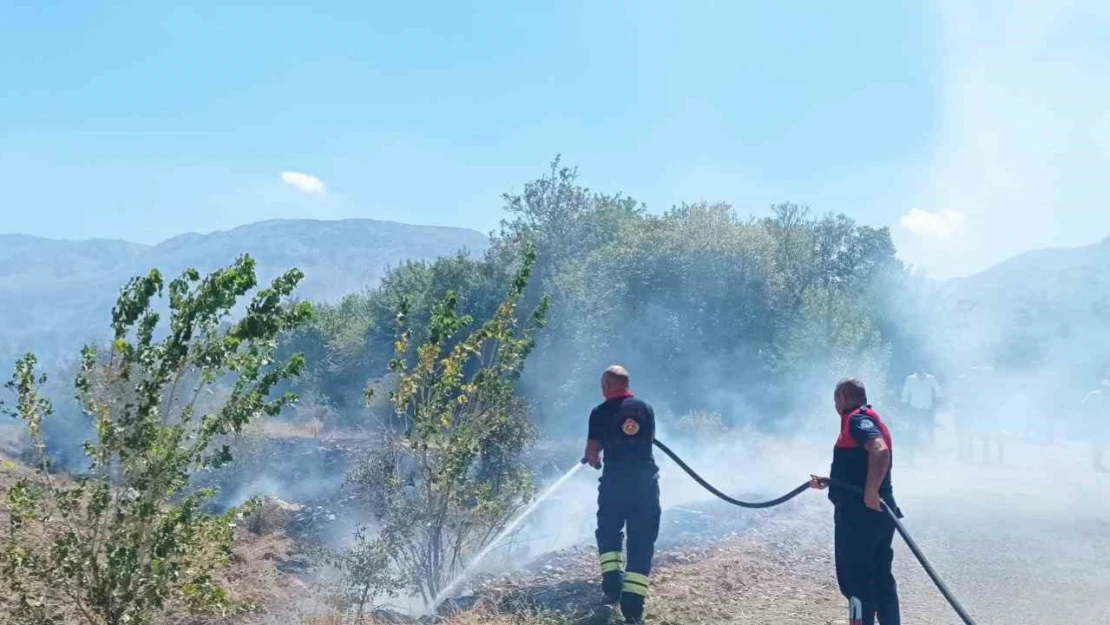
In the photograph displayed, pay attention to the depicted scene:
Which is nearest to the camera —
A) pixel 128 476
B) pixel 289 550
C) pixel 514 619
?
pixel 128 476

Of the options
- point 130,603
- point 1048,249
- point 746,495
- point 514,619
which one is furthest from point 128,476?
point 1048,249

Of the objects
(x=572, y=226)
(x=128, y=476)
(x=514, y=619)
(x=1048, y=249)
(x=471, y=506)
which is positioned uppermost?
(x=1048, y=249)

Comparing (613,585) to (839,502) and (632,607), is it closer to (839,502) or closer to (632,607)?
(632,607)

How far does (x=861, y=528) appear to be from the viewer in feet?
16.1

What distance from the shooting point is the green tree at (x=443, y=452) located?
606 centimetres

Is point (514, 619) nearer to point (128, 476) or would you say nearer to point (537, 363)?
point (128, 476)

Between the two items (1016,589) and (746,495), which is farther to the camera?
(746,495)

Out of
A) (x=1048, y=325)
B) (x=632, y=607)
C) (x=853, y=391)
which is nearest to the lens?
(x=853, y=391)

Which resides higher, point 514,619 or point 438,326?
point 438,326

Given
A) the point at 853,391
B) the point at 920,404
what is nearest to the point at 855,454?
the point at 853,391

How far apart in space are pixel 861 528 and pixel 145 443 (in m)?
3.82

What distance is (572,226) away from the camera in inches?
1202

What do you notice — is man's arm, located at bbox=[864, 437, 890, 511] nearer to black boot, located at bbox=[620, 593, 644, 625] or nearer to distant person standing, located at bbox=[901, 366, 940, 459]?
black boot, located at bbox=[620, 593, 644, 625]

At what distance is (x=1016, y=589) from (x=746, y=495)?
4.80 m
